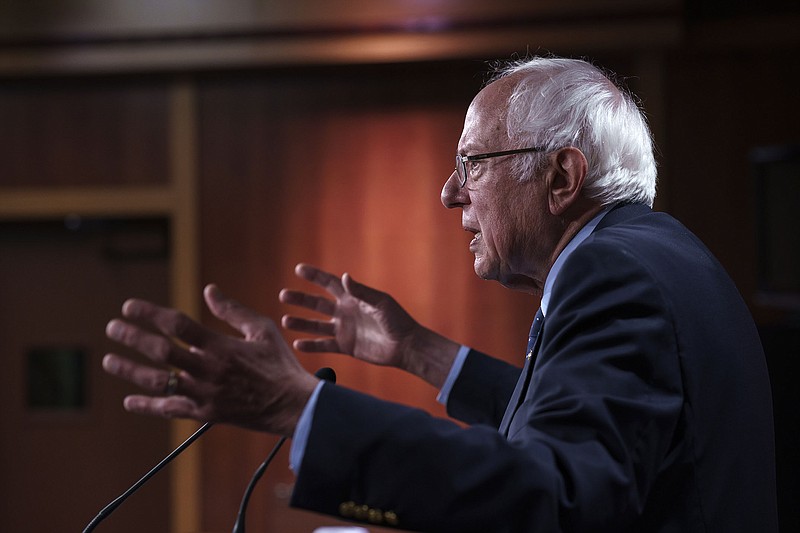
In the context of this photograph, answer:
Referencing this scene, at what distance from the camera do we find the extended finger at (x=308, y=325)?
1.71 metres

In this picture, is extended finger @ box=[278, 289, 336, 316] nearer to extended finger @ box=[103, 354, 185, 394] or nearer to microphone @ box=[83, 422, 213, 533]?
microphone @ box=[83, 422, 213, 533]

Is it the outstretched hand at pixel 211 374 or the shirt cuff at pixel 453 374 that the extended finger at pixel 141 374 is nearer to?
the outstretched hand at pixel 211 374

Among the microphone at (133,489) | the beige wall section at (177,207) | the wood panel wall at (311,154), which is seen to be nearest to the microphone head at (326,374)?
the microphone at (133,489)

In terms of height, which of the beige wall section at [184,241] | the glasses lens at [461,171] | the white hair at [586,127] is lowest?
the beige wall section at [184,241]

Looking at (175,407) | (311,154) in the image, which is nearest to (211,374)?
(175,407)

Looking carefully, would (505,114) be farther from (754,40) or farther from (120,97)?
(120,97)

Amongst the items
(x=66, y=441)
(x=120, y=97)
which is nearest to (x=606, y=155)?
(x=120, y=97)

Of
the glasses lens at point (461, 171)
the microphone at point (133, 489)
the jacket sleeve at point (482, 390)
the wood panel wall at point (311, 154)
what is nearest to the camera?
the microphone at point (133, 489)

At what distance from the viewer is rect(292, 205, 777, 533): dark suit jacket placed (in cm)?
92

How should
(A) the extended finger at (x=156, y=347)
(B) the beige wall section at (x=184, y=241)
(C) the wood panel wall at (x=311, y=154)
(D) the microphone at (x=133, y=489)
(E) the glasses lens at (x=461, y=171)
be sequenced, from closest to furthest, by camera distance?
(A) the extended finger at (x=156, y=347) < (D) the microphone at (x=133, y=489) < (E) the glasses lens at (x=461, y=171) < (C) the wood panel wall at (x=311, y=154) < (B) the beige wall section at (x=184, y=241)

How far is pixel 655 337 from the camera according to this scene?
1.01 meters

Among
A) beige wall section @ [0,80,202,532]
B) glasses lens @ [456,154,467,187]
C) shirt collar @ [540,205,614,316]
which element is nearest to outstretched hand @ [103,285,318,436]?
shirt collar @ [540,205,614,316]

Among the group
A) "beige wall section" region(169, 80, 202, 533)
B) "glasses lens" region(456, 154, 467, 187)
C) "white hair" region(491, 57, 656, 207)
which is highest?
"white hair" region(491, 57, 656, 207)

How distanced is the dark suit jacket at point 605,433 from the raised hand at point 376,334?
1.81ft
